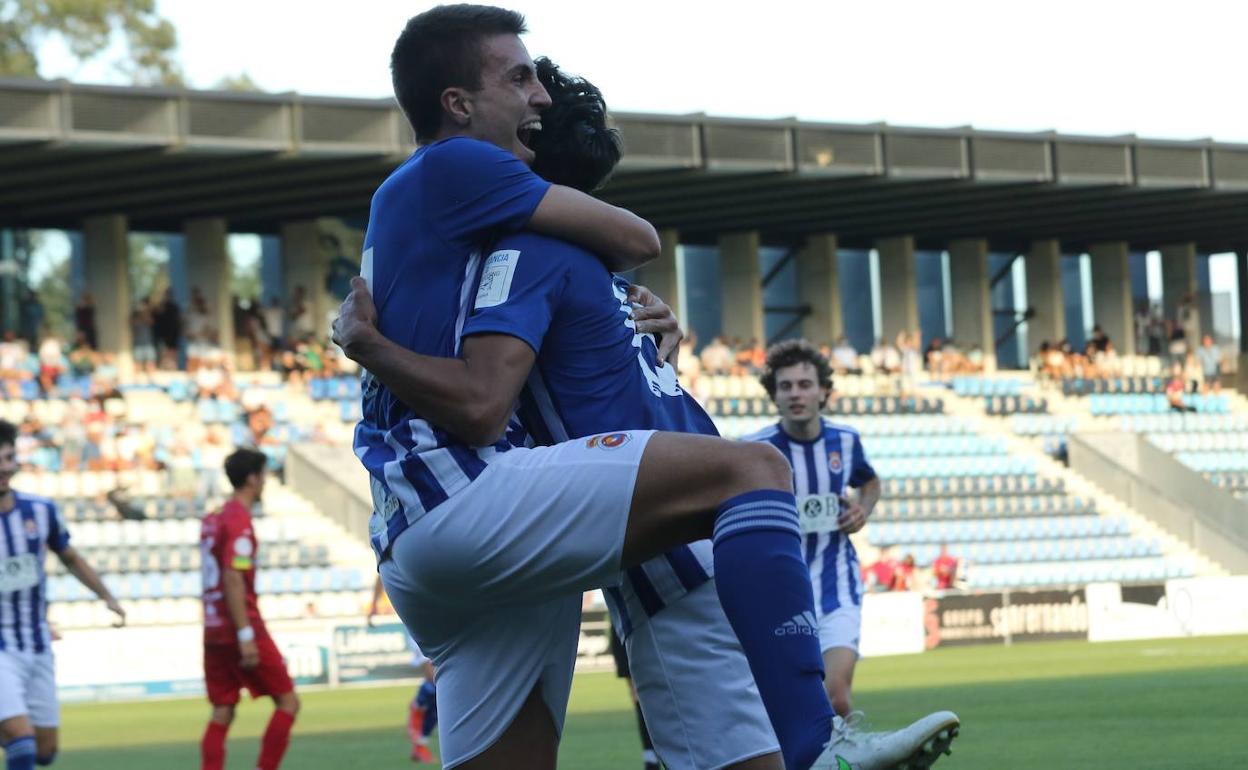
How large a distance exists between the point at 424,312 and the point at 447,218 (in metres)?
0.20

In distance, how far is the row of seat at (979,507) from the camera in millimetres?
32844

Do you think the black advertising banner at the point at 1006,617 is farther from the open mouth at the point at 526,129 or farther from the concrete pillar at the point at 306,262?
the open mouth at the point at 526,129

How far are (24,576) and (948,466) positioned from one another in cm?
2551

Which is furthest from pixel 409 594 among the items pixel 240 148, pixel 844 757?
pixel 240 148

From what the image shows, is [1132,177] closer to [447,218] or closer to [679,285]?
[679,285]

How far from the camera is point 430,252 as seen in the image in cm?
414

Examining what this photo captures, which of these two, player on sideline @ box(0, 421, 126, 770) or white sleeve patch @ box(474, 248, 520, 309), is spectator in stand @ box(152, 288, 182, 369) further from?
white sleeve patch @ box(474, 248, 520, 309)

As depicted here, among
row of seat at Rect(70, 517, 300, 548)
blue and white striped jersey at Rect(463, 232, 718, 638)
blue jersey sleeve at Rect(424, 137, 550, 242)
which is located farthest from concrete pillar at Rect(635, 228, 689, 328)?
blue jersey sleeve at Rect(424, 137, 550, 242)

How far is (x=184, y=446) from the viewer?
27.7 metres

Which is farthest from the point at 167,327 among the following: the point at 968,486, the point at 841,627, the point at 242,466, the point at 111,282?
the point at 841,627

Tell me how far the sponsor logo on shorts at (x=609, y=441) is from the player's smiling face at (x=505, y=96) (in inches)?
29.3

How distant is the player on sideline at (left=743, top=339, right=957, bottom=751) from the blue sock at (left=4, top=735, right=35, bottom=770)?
4065 millimetres

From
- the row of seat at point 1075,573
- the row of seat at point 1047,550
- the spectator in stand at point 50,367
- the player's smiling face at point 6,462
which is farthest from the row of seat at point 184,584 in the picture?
the player's smiling face at point 6,462

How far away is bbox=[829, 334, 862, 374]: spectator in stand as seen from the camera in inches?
1442
